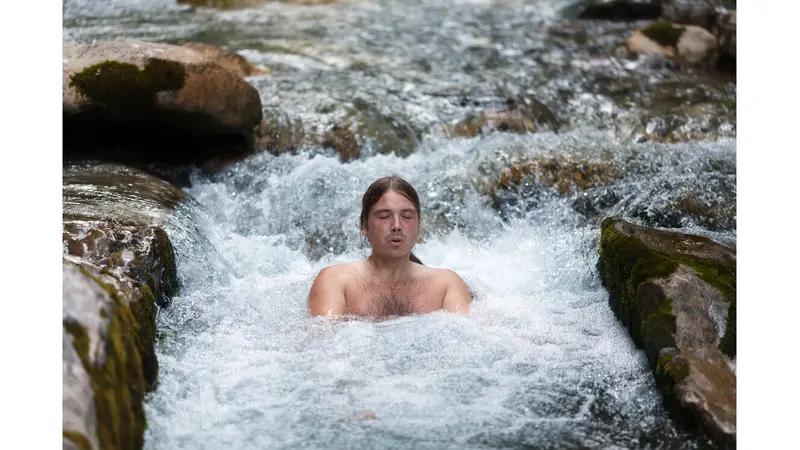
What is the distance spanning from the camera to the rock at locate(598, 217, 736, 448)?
3.43 meters

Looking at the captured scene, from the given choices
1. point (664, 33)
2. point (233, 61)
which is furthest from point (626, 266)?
point (664, 33)

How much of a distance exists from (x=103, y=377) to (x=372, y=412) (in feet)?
3.45

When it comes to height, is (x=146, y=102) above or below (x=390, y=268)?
above

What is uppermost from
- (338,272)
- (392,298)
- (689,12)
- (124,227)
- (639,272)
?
(689,12)

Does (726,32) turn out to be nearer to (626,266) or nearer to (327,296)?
(626,266)

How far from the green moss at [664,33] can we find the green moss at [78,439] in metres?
9.64

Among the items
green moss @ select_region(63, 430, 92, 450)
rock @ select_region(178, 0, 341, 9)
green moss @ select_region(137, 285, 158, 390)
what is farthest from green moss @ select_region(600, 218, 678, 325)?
rock @ select_region(178, 0, 341, 9)

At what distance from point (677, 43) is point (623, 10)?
2307mm

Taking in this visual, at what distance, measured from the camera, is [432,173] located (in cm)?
707

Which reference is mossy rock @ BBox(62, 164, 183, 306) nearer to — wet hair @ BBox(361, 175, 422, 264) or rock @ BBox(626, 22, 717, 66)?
wet hair @ BBox(361, 175, 422, 264)

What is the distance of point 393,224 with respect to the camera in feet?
14.9

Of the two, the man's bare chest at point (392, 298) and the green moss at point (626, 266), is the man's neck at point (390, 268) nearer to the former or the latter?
the man's bare chest at point (392, 298)
